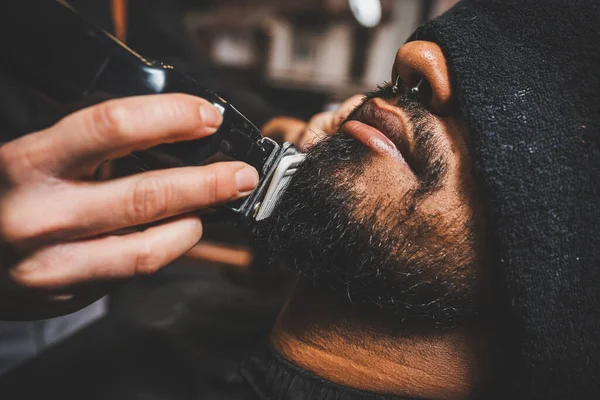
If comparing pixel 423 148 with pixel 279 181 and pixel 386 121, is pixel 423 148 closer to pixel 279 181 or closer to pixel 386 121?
pixel 386 121

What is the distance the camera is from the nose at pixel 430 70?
661 millimetres

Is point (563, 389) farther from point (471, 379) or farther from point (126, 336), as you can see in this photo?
point (126, 336)

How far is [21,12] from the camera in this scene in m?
0.45

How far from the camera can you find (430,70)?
667 mm

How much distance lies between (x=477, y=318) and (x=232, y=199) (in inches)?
18.8

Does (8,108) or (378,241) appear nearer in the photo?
(378,241)

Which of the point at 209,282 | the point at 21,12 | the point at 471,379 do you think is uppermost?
the point at 21,12

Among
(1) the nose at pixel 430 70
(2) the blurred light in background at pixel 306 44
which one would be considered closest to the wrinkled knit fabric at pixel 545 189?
(1) the nose at pixel 430 70

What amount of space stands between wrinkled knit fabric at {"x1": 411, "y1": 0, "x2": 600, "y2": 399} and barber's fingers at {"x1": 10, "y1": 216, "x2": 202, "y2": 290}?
47cm

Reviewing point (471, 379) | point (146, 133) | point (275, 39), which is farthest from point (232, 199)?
point (275, 39)

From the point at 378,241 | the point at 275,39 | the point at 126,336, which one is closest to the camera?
the point at 378,241

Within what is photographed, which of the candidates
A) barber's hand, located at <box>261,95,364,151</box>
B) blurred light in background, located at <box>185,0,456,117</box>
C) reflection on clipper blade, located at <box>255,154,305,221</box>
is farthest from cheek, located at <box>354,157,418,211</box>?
blurred light in background, located at <box>185,0,456,117</box>

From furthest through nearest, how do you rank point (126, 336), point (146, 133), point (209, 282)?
point (209, 282) → point (126, 336) → point (146, 133)

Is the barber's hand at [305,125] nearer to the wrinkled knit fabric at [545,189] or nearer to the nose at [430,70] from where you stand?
the nose at [430,70]
